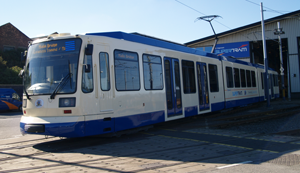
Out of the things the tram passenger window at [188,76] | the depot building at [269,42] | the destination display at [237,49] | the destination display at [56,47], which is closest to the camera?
the destination display at [56,47]

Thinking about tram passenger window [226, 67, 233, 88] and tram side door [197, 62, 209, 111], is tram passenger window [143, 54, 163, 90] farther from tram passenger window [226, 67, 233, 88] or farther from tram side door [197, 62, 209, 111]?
tram passenger window [226, 67, 233, 88]

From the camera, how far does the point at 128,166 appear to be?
16.9ft

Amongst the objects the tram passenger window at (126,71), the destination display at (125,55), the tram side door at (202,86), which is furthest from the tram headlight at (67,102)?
the tram side door at (202,86)

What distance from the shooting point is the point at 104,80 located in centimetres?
735

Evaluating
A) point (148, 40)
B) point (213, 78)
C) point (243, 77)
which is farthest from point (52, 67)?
point (243, 77)

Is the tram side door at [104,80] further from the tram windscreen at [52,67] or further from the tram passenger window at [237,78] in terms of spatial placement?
the tram passenger window at [237,78]

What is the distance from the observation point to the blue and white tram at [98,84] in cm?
685

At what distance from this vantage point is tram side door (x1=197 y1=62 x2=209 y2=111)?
39.6 ft

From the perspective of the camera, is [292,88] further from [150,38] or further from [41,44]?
[41,44]

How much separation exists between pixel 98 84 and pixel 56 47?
1.51 meters

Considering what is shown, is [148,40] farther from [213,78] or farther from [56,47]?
[213,78]

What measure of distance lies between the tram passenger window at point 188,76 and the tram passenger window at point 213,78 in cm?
190

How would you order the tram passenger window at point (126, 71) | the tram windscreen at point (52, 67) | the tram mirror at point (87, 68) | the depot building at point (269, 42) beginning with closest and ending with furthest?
the tram mirror at point (87, 68)
the tram windscreen at point (52, 67)
the tram passenger window at point (126, 71)
the depot building at point (269, 42)

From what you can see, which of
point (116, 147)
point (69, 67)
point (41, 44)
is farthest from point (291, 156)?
point (41, 44)
